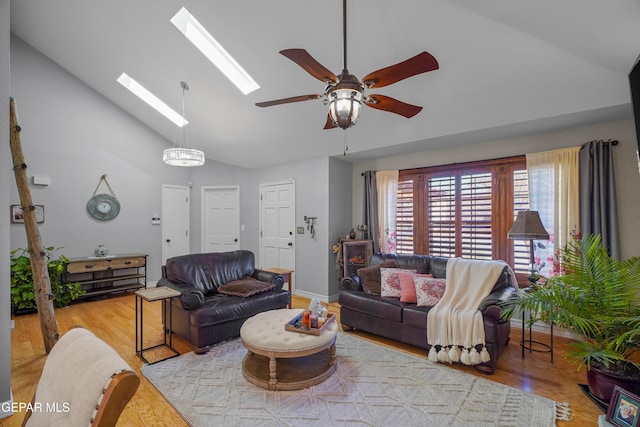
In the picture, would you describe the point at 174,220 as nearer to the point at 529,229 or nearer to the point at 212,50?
the point at 212,50

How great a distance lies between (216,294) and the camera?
3.71 metres

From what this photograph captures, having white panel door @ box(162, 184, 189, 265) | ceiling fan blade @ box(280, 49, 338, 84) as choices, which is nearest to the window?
ceiling fan blade @ box(280, 49, 338, 84)

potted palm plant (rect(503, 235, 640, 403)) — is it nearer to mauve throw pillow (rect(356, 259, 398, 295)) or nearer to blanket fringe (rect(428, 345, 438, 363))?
blanket fringe (rect(428, 345, 438, 363))

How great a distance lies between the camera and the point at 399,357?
2.99m

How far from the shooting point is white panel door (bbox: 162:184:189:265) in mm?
6238

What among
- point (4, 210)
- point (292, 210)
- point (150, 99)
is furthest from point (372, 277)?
point (150, 99)

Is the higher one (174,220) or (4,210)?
(4,210)

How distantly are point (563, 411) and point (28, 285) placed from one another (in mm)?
6340

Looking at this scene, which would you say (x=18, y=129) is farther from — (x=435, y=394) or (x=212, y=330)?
(x=435, y=394)

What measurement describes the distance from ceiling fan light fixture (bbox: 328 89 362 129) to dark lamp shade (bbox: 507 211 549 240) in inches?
92.8

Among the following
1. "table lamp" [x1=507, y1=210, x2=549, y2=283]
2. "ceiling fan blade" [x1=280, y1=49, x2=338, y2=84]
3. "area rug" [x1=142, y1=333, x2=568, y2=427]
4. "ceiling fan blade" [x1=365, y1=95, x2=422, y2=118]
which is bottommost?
"area rug" [x1=142, y1=333, x2=568, y2=427]

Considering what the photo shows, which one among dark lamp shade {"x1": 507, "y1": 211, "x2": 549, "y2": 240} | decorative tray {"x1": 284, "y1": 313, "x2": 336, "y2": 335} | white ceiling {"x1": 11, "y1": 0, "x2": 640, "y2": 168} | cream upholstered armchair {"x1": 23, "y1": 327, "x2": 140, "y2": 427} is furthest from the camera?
dark lamp shade {"x1": 507, "y1": 211, "x2": 549, "y2": 240}

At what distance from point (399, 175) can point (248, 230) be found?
346 centimetres

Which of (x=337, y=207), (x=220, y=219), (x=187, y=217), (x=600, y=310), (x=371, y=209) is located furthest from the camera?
(x=220, y=219)
